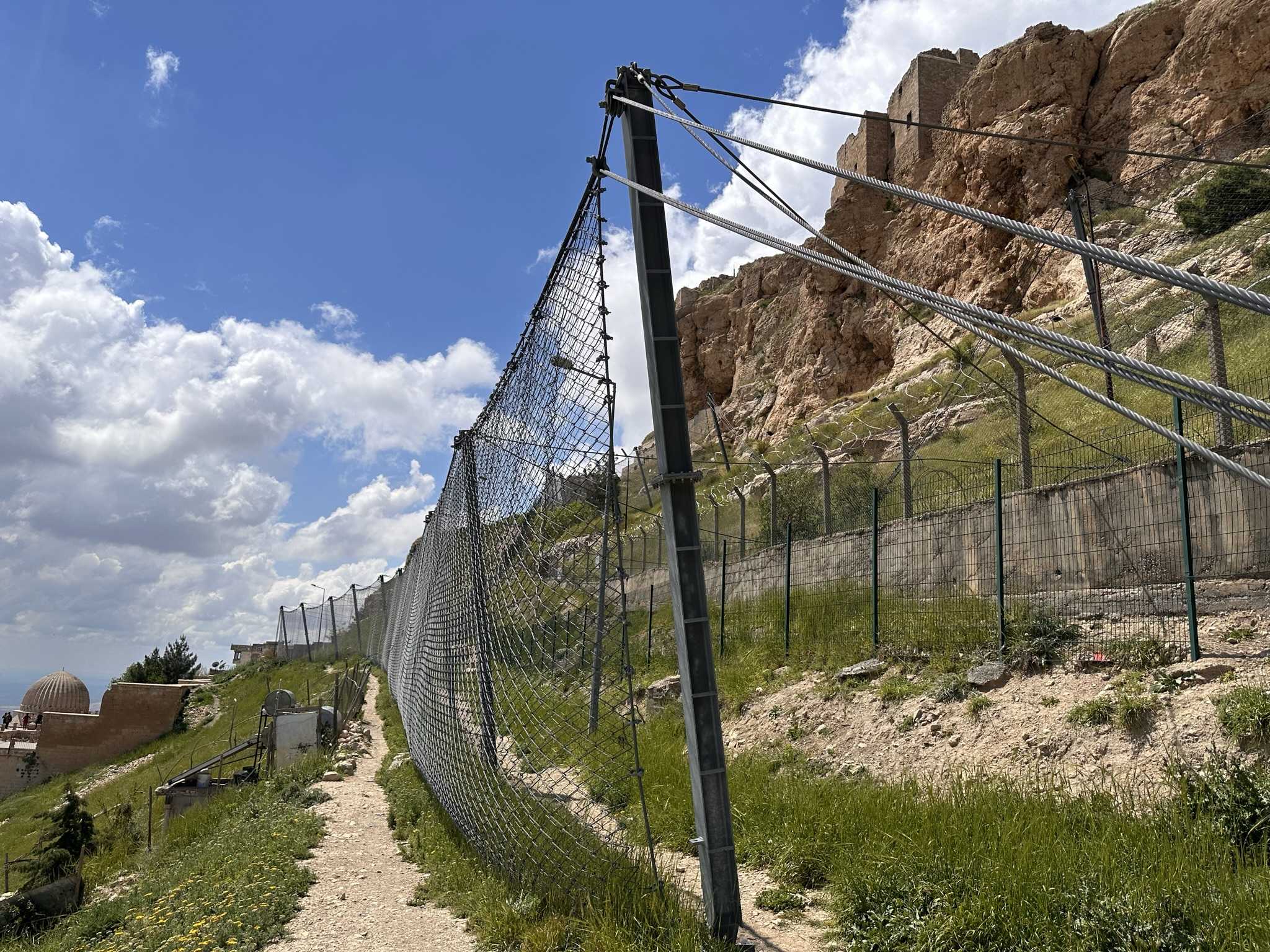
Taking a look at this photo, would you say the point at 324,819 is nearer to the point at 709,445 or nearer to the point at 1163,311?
the point at 1163,311

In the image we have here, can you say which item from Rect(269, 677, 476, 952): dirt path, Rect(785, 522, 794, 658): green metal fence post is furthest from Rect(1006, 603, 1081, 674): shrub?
Rect(269, 677, 476, 952): dirt path

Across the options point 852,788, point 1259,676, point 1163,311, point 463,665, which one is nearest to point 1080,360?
point 852,788

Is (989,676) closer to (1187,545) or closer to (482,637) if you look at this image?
(1187,545)

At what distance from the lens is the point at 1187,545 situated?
19.9 ft

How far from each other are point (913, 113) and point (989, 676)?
154 ft

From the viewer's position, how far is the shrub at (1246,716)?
470 centimetres

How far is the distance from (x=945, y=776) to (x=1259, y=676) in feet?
6.42

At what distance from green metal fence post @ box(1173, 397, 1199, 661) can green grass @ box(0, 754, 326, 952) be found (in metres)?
5.77

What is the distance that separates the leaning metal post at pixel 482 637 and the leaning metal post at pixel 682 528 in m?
2.02

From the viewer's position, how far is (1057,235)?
83.7 inches

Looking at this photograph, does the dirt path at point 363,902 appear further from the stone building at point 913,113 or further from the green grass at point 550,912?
the stone building at point 913,113

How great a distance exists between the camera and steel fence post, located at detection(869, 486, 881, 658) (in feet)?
29.2

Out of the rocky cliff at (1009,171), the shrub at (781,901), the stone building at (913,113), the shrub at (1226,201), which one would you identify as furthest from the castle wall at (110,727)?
the stone building at (913,113)

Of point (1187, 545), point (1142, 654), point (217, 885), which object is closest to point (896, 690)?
point (1142, 654)
